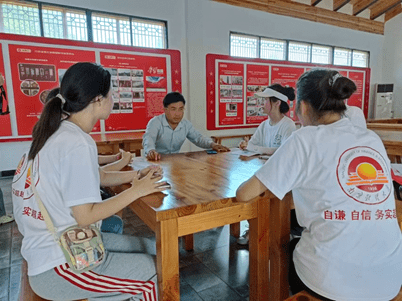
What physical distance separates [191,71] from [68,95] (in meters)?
4.39

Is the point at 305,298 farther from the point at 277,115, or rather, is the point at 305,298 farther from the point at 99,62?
the point at 99,62

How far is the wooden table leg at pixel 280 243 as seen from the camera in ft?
4.01

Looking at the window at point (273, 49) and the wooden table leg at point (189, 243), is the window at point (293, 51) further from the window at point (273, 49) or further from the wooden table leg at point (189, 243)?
the wooden table leg at point (189, 243)

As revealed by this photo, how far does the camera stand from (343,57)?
23.7 ft

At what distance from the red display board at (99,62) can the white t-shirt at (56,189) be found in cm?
380

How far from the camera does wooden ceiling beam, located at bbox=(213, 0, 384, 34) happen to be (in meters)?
5.75

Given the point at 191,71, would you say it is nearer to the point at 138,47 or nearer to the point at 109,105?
the point at 138,47

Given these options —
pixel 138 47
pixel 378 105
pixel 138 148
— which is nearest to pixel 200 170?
pixel 138 148

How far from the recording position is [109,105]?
1089mm

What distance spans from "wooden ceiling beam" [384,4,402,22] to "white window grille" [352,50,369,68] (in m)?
1.14

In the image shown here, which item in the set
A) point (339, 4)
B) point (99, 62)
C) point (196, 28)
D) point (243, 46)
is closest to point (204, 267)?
point (99, 62)

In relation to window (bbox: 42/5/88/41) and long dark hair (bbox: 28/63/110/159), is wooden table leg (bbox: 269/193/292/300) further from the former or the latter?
window (bbox: 42/5/88/41)

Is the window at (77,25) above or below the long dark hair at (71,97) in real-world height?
above

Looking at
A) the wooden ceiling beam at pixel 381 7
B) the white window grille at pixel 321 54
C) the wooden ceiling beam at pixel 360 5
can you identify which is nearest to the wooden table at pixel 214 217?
the white window grille at pixel 321 54
